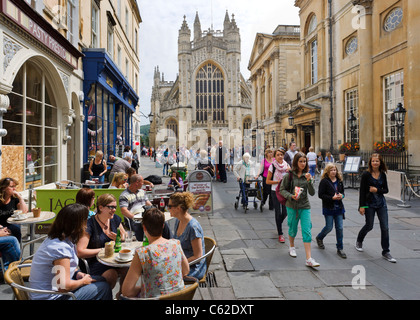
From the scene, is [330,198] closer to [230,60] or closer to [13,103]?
[13,103]

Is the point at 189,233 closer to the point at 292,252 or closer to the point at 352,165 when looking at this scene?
the point at 292,252

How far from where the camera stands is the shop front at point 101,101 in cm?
1045

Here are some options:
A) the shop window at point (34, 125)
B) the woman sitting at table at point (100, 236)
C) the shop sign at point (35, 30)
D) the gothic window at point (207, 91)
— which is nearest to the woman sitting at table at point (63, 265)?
the woman sitting at table at point (100, 236)

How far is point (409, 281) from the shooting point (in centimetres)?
385

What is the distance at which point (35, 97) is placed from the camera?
25.0ft

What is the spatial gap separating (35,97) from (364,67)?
51.0 ft

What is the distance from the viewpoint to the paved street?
3.53m

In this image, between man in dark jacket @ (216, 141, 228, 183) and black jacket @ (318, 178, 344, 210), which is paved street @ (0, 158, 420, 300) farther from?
man in dark jacket @ (216, 141, 228, 183)

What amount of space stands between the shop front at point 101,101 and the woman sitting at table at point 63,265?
837 centimetres

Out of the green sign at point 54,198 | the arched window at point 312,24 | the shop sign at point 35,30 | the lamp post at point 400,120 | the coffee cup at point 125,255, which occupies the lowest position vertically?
the coffee cup at point 125,255

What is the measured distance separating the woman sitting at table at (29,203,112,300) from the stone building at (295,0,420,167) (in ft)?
44.9

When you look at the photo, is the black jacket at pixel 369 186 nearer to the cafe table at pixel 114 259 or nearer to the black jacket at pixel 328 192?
the black jacket at pixel 328 192

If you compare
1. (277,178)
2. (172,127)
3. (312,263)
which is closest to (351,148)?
(277,178)

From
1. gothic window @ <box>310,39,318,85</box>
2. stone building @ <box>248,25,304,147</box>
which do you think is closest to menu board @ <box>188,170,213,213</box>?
gothic window @ <box>310,39,318,85</box>
